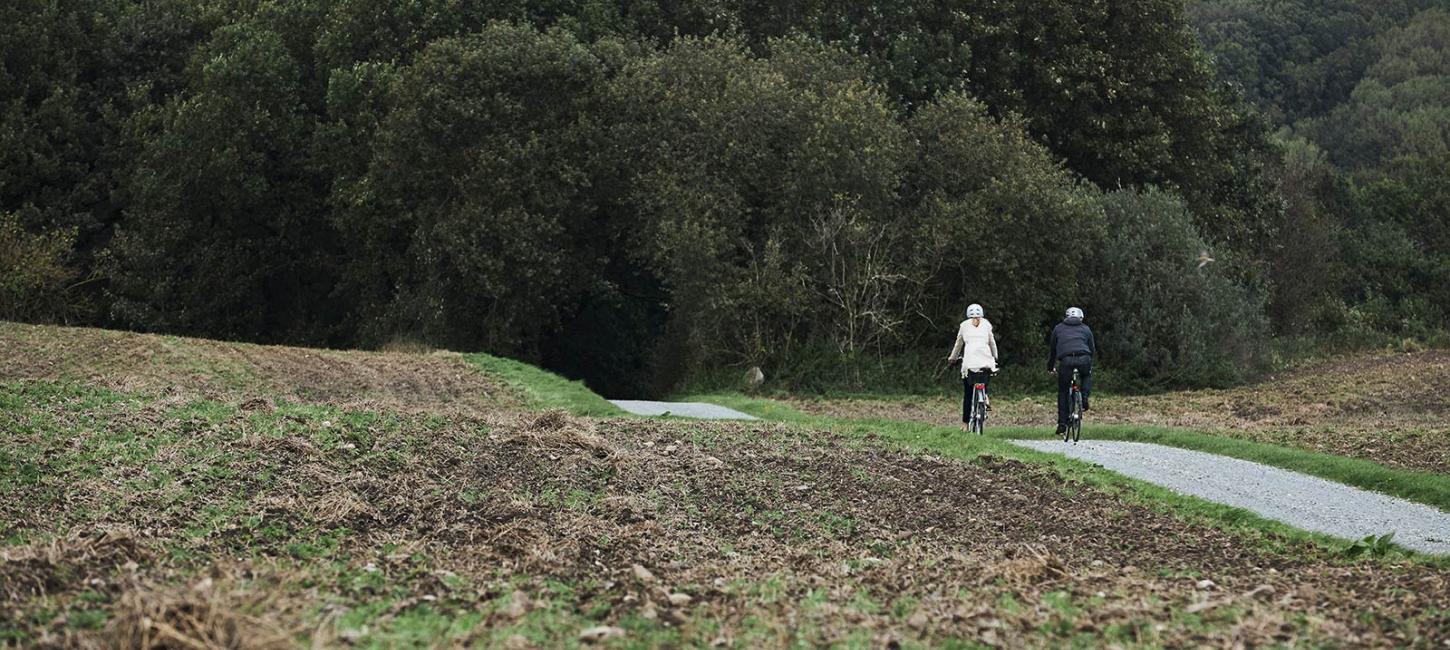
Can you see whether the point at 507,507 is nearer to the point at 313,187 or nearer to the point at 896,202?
the point at 896,202

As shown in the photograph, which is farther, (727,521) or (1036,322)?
(1036,322)

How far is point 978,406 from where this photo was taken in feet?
67.4

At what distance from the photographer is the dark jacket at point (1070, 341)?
20.1m

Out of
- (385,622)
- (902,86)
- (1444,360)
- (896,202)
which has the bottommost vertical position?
(385,622)

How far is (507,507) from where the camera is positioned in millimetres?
11398

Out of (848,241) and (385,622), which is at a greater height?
(848,241)

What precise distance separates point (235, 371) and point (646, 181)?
38.5ft

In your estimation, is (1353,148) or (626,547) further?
(1353,148)

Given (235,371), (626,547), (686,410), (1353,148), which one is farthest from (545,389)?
(1353,148)

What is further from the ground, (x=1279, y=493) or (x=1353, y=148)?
(x=1353, y=148)

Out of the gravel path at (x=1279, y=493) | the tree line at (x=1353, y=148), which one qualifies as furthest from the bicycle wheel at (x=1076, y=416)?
the tree line at (x=1353, y=148)

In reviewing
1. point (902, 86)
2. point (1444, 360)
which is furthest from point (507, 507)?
point (1444, 360)

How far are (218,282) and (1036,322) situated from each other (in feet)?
69.8

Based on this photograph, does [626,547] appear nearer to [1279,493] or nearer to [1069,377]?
[1279,493]
